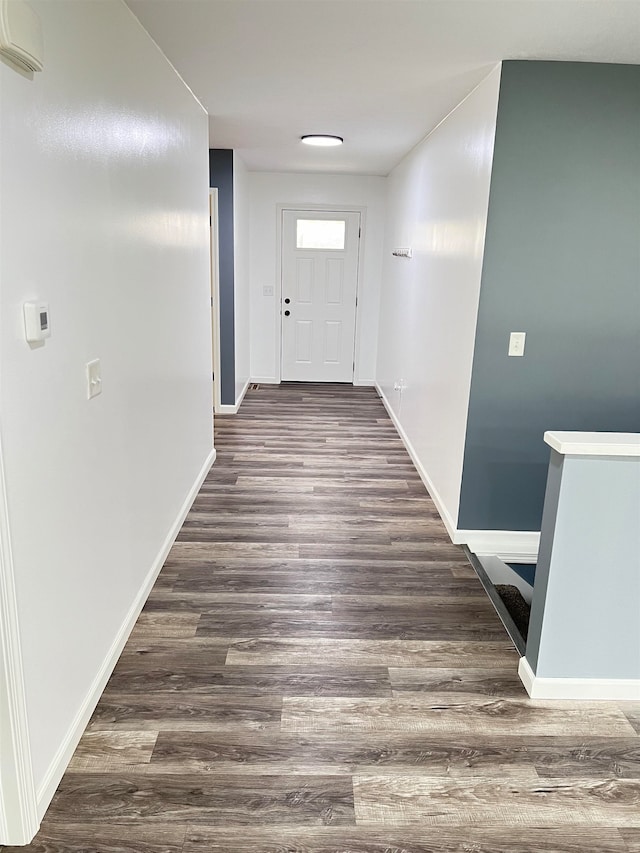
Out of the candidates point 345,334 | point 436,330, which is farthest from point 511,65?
point 345,334

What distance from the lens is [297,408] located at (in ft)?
20.3

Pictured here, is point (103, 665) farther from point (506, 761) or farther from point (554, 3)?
point (554, 3)

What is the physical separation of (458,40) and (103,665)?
9.06 feet

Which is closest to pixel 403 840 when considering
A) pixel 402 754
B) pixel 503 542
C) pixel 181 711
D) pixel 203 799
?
pixel 402 754

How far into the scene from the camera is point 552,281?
2939 mm

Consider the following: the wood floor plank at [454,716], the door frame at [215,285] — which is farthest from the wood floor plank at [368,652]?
the door frame at [215,285]

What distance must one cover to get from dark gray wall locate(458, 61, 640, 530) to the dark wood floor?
24.5 inches

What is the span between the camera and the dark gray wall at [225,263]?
5.28 m

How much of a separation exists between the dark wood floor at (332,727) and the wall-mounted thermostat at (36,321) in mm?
1285

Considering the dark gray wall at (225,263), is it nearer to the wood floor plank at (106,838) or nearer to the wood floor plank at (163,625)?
the wood floor plank at (163,625)

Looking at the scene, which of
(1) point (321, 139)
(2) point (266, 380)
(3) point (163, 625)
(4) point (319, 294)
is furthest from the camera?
(2) point (266, 380)

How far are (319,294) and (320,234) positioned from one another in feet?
2.22

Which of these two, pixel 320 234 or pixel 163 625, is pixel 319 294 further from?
pixel 163 625

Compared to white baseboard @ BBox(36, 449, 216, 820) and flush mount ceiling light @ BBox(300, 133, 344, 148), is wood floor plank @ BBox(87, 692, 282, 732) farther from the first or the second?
flush mount ceiling light @ BBox(300, 133, 344, 148)
